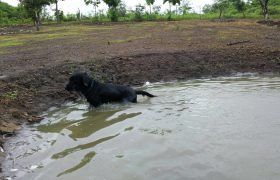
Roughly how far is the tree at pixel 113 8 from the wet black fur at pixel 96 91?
129 feet

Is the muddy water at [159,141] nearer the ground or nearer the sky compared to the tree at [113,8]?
nearer the ground

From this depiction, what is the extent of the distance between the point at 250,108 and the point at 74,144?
395 centimetres

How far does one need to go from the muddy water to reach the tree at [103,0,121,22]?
128 feet

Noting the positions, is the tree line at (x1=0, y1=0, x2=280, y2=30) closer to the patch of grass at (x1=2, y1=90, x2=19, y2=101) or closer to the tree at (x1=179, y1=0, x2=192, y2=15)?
the tree at (x1=179, y1=0, x2=192, y2=15)

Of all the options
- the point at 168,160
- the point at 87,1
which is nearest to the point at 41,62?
the point at 168,160

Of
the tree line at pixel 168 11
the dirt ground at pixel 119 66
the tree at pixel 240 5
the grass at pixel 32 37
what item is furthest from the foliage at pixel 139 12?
the dirt ground at pixel 119 66

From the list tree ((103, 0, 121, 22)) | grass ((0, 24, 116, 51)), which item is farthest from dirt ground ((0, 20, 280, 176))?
tree ((103, 0, 121, 22))

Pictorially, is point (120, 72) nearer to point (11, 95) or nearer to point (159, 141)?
point (11, 95)

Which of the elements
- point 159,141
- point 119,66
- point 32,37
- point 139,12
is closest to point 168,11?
point 139,12

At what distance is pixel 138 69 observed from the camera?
14281mm

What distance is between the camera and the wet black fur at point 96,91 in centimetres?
987

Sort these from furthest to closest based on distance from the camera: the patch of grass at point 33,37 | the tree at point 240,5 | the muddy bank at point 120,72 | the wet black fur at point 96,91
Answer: the tree at point 240,5 < the patch of grass at point 33,37 < the muddy bank at point 120,72 < the wet black fur at point 96,91

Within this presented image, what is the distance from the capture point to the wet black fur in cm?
987

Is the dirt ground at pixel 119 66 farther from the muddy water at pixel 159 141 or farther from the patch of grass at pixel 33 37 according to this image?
the patch of grass at pixel 33 37
